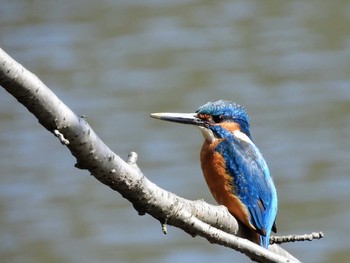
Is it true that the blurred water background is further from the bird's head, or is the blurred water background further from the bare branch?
the bare branch

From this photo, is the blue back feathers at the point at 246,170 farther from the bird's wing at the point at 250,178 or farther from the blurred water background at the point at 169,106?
the blurred water background at the point at 169,106

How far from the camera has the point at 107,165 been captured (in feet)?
6.01

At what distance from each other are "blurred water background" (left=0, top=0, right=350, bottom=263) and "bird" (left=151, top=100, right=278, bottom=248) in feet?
8.17

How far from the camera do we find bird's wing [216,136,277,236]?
2671mm

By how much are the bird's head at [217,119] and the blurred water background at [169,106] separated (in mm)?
2474

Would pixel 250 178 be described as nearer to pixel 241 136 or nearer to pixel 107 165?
pixel 241 136

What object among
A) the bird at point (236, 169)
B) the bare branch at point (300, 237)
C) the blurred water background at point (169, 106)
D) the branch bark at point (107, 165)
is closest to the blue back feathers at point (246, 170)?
the bird at point (236, 169)

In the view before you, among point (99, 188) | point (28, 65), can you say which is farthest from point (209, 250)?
point (28, 65)

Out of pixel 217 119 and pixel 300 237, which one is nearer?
pixel 300 237

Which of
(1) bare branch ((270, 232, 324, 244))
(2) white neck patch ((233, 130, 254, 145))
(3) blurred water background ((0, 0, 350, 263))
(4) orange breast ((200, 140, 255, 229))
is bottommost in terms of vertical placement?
(1) bare branch ((270, 232, 324, 244))

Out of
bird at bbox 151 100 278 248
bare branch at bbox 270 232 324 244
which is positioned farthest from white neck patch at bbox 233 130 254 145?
bare branch at bbox 270 232 324 244

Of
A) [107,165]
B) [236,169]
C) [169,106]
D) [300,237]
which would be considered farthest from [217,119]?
[169,106]

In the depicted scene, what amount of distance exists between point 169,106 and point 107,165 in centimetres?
444

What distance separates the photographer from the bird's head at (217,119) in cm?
293
